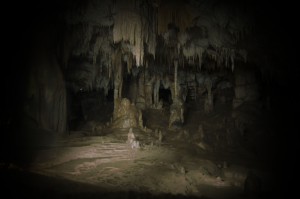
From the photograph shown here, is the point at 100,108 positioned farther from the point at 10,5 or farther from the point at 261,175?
the point at 261,175

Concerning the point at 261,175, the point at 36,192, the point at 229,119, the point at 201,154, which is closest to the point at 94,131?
the point at 201,154

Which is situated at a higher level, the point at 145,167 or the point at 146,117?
the point at 146,117

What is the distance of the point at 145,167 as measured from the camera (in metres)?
9.95

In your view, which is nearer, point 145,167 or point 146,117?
point 145,167

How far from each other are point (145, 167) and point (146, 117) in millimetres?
10526

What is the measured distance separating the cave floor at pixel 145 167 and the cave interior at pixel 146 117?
42 mm

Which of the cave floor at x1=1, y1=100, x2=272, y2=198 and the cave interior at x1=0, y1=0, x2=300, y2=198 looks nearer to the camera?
the cave floor at x1=1, y1=100, x2=272, y2=198

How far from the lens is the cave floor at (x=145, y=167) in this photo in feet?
25.3

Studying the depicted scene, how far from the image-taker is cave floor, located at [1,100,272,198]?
772 cm

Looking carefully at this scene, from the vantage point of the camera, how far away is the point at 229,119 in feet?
61.1

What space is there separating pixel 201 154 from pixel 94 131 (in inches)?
266

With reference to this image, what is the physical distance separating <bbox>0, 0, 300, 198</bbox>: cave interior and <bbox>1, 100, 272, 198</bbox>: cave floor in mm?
42

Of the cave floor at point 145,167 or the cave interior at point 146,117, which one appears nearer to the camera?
the cave floor at point 145,167

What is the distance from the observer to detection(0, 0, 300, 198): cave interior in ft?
27.5
